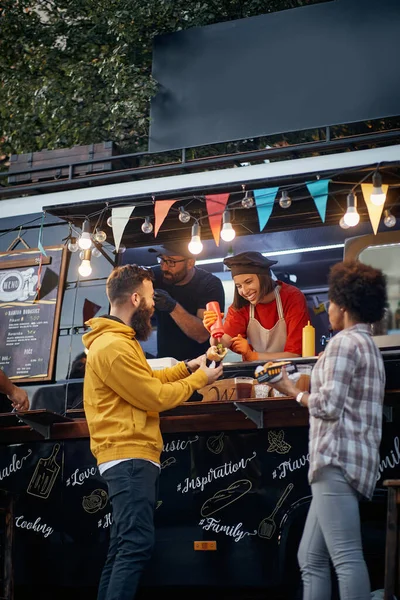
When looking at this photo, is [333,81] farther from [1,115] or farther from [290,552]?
[1,115]

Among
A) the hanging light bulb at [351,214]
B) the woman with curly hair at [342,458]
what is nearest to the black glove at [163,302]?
the hanging light bulb at [351,214]

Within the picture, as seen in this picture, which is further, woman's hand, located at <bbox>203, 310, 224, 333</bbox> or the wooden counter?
woman's hand, located at <bbox>203, 310, 224, 333</bbox>

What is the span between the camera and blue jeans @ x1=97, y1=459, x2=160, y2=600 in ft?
13.6

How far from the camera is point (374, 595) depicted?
4.27 meters

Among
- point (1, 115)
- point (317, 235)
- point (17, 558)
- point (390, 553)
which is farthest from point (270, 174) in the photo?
point (1, 115)

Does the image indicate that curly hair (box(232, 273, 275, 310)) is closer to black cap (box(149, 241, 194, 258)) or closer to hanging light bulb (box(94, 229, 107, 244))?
black cap (box(149, 241, 194, 258))

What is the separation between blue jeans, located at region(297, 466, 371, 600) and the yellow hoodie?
3.64ft

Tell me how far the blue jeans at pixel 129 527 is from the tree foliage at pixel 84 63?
6.53m

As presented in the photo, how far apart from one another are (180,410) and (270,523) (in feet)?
3.00

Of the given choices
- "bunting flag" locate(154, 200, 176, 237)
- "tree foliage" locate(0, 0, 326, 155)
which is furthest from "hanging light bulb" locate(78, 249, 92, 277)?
"tree foliage" locate(0, 0, 326, 155)

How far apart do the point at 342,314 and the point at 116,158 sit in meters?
3.14

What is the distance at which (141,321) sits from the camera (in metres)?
4.94

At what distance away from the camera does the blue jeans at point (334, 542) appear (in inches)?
138

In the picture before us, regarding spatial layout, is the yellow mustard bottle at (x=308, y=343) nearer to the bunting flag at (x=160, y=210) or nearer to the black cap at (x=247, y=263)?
the black cap at (x=247, y=263)
